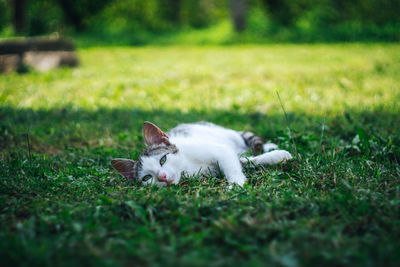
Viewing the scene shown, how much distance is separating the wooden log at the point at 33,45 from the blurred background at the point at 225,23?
3.77 metres

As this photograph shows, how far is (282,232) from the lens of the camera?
55.4 inches

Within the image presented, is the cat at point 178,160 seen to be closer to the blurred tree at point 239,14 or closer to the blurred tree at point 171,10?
the blurred tree at point 239,14

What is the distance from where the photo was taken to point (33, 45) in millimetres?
6996

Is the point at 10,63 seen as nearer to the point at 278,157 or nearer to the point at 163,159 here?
the point at 163,159

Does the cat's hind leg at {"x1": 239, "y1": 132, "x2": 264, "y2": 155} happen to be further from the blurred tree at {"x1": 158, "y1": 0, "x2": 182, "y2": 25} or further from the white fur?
the blurred tree at {"x1": 158, "y1": 0, "x2": 182, "y2": 25}

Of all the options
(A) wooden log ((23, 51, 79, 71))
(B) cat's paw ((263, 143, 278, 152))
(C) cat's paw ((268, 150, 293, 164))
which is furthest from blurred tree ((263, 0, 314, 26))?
(C) cat's paw ((268, 150, 293, 164))

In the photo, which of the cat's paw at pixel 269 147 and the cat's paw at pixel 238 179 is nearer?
the cat's paw at pixel 238 179

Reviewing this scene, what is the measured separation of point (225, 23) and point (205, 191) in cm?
1690

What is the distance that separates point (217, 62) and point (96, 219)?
705 cm

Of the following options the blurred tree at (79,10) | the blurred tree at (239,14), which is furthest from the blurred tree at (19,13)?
the blurred tree at (239,14)

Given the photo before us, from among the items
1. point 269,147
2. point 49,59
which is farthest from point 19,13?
point 269,147

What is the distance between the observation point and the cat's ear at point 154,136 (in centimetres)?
229

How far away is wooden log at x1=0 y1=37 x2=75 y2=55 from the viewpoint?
21.9 ft

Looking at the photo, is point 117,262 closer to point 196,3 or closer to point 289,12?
point 289,12
